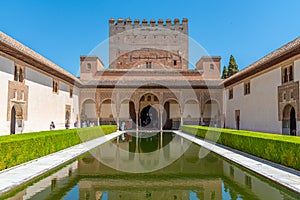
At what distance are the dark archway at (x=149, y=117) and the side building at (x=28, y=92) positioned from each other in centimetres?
1021

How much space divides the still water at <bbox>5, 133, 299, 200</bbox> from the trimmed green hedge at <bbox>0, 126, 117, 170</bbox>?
3.75 ft

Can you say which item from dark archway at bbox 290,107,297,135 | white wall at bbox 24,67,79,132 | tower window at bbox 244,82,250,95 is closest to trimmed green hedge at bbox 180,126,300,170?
dark archway at bbox 290,107,297,135

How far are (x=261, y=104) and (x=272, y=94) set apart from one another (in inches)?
56.0

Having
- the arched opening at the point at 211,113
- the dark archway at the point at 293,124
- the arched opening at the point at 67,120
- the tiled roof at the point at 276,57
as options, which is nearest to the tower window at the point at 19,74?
the arched opening at the point at 67,120

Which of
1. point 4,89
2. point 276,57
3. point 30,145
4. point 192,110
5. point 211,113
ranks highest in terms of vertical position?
point 276,57

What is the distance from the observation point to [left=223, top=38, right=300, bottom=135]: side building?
11820 mm

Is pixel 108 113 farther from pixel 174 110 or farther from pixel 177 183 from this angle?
pixel 177 183

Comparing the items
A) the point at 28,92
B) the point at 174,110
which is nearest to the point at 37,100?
the point at 28,92

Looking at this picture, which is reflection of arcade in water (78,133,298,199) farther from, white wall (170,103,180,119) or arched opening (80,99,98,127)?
white wall (170,103,180,119)

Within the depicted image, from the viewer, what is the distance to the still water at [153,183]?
4586mm

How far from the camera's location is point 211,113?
2511 cm

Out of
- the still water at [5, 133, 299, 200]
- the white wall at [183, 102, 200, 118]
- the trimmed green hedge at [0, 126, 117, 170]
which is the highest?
the white wall at [183, 102, 200, 118]

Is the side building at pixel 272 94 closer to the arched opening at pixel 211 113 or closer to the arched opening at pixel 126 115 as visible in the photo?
the arched opening at pixel 211 113

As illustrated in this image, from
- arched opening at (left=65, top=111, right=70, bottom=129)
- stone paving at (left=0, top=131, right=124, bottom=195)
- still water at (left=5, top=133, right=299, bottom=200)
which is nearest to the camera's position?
still water at (left=5, top=133, right=299, bottom=200)
